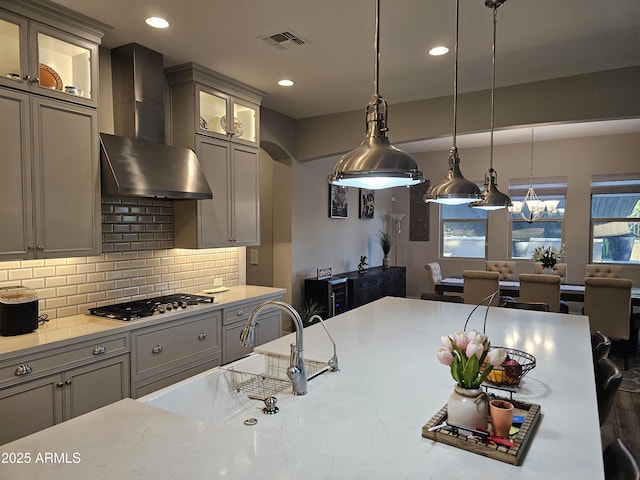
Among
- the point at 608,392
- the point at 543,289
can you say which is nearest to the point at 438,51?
the point at 608,392

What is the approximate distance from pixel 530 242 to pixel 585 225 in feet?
2.93

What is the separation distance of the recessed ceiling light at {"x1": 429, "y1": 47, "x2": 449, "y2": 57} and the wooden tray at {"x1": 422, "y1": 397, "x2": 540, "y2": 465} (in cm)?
271

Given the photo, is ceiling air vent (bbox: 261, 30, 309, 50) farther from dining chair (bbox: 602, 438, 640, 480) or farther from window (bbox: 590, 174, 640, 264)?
window (bbox: 590, 174, 640, 264)

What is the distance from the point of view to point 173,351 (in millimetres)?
3092

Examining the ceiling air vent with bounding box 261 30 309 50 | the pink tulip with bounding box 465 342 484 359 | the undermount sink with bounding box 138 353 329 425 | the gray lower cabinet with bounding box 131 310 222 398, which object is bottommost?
the gray lower cabinet with bounding box 131 310 222 398

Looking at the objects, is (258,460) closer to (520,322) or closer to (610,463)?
(610,463)

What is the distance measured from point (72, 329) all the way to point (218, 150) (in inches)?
76.5

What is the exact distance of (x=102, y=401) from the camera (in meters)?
2.63

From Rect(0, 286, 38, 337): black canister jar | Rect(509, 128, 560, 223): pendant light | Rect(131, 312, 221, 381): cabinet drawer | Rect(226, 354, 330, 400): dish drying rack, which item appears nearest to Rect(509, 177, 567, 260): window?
Rect(509, 128, 560, 223): pendant light

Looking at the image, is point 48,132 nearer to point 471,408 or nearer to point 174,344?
point 174,344

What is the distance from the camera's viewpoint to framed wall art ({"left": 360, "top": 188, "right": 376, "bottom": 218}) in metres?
7.52

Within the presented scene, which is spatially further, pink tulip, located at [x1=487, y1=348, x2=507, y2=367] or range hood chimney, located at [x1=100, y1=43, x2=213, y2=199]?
range hood chimney, located at [x1=100, y1=43, x2=213, y2=199]

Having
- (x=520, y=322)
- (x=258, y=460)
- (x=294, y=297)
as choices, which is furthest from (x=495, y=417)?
(x=294, y=297)

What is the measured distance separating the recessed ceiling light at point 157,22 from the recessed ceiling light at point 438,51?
194cm
